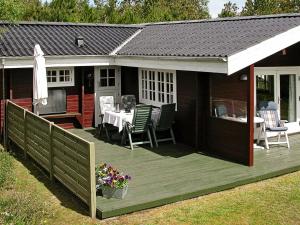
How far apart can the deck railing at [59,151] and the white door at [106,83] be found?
3453 millimetres

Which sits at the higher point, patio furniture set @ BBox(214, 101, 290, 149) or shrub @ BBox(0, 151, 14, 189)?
patio furniture set @ BBox(214, 101, 290, 149)

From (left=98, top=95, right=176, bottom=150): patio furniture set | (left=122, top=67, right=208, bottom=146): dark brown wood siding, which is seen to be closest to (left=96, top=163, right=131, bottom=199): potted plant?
(left=98, top=95, right=176, bottom=150): patio furniture set

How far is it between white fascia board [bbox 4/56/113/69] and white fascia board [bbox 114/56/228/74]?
48 centimetres

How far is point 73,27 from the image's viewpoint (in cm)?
1600

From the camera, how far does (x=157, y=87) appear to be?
12930 mm

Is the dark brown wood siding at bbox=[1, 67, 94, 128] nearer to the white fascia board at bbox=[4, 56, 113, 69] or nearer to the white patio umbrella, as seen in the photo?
the white fascia board at bbox=[4, 56, 113, 69]

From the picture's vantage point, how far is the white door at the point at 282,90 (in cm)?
1202

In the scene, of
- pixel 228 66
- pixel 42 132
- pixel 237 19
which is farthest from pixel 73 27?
pixel 228 66

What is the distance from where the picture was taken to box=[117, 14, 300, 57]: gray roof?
373 inches

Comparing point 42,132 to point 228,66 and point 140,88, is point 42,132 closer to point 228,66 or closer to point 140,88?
point 228,66

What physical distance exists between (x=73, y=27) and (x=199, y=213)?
10.7m

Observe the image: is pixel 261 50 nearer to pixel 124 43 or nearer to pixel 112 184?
pixel 112 184

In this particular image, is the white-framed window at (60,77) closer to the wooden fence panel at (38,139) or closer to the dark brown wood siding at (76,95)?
the dark brown wood siding at (76,95)

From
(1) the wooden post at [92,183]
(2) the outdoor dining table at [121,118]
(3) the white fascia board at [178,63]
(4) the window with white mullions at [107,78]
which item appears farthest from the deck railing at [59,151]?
(4) the window with white mullions at [107,78]
